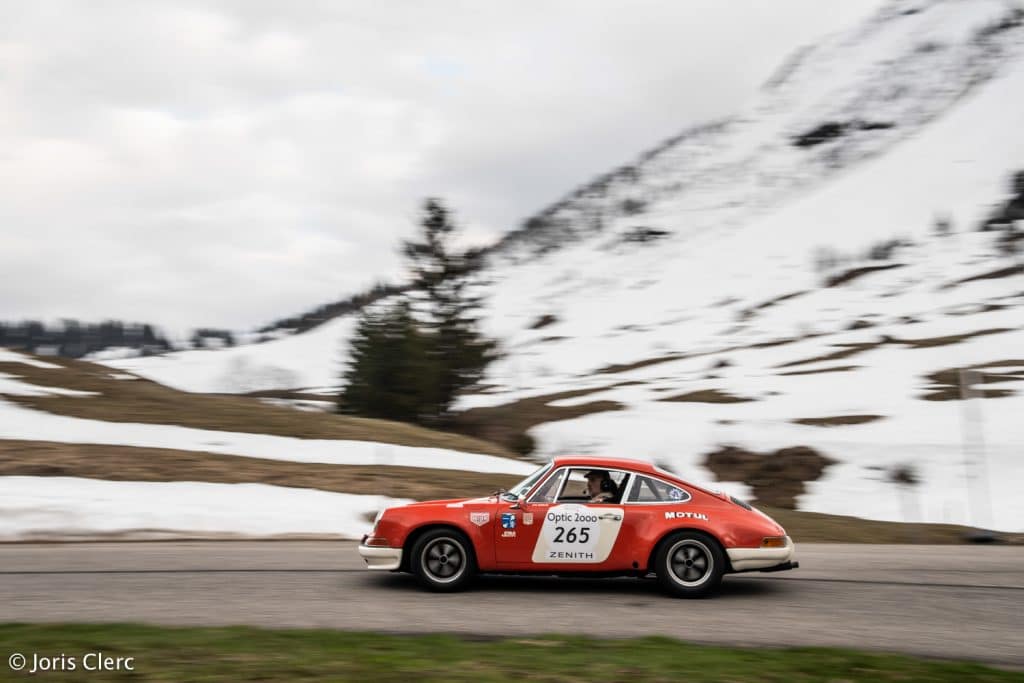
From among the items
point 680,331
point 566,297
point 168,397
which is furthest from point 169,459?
point 566,297

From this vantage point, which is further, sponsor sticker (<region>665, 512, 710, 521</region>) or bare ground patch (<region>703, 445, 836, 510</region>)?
bare ground patch (<region>703, 445, 836, 510</region>)

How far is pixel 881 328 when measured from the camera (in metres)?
82.1

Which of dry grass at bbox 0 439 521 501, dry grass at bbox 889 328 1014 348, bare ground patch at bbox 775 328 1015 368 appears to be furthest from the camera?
bare ground patch at bbox 775 328 1015 368

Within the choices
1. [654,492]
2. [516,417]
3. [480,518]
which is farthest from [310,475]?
[516,417]

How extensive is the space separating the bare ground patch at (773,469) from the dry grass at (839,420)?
8.07 m

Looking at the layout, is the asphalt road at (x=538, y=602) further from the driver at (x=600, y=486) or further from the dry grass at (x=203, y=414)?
the dry grass at (x=203, y=414)

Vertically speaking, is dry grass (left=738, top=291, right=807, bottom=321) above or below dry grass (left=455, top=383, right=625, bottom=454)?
above

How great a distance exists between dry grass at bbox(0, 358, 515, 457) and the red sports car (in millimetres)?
17619

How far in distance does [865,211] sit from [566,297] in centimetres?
5928

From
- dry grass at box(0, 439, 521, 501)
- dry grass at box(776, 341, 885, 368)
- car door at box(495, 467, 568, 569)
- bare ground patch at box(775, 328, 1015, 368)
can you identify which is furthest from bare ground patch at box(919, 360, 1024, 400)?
car door at box(495, 467, 568, 569)

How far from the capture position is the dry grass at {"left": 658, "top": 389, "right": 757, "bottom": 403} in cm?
5403

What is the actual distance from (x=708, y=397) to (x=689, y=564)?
47.4 m

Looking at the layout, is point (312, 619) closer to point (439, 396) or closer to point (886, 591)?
point (886, 591)

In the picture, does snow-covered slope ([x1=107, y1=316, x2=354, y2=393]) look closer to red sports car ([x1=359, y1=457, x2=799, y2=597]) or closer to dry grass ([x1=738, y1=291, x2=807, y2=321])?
dry grass ([x1=738, y1=291, x2=807, y2=321])
